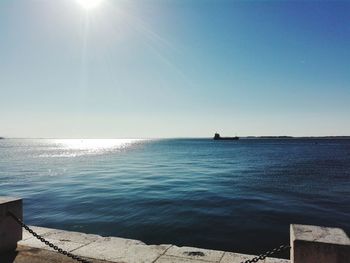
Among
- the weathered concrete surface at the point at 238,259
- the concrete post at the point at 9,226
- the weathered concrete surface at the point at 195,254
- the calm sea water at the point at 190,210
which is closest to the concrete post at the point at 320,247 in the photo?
the weathered concrete surface at the point at 238,259

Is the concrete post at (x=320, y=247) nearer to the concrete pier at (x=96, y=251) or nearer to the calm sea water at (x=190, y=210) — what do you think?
the concrete pier at (x=96, y=251)

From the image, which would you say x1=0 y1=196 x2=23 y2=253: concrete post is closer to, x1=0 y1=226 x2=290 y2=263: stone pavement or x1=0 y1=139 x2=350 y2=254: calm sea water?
x1=0 y1=226 x2=290 y2=263: stone pavement

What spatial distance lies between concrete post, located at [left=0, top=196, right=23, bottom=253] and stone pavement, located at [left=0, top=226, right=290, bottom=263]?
0.64ft

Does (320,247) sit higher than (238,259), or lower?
higher

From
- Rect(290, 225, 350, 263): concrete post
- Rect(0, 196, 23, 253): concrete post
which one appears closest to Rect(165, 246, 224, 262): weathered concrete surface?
Rect(290, 225, 350, 263): concrete post

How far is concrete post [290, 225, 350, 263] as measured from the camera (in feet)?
13.2

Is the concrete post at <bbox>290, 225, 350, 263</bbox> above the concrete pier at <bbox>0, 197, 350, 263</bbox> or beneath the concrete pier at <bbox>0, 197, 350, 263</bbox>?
above

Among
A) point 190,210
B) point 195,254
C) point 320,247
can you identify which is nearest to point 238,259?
point 195,254

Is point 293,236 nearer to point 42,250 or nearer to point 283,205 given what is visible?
point 42,250

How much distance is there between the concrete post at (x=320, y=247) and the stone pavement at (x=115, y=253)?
5.10 feet

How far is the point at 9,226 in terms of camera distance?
5922 mm

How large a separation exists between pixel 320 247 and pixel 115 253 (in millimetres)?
3728

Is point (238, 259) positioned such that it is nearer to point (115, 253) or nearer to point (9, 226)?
point (115, 253)

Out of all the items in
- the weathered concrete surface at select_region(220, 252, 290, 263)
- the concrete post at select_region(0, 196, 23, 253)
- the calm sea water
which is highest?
the concrete post at select_region(0, 196, 23, 253)
